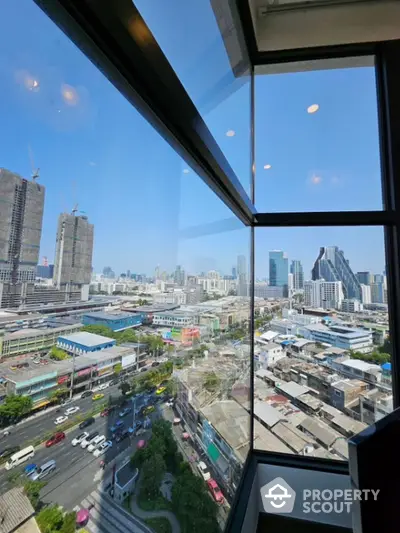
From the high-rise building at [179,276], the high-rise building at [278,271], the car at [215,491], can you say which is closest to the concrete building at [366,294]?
the high-rise building at [278,271]

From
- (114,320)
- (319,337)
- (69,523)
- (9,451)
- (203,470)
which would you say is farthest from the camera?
(319,337)

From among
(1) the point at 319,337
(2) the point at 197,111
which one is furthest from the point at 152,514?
(1) the point at 319,337

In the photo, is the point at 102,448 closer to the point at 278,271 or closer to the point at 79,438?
the point at 79,438

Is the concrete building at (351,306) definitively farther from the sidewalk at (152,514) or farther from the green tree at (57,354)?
the green tree at (57,354)

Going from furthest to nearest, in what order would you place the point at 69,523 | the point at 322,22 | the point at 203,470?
the point at 322,22, the point at 203,470, the point at 69,523

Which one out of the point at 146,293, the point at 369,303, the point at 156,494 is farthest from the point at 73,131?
the point at 369,303

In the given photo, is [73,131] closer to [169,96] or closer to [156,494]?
[169,96]
